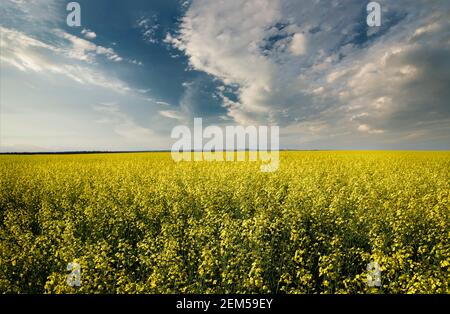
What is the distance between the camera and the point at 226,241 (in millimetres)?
6199

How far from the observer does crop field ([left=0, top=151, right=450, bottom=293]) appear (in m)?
5.60

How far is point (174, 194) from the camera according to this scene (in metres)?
12.8

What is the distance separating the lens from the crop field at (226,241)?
5602 mm
